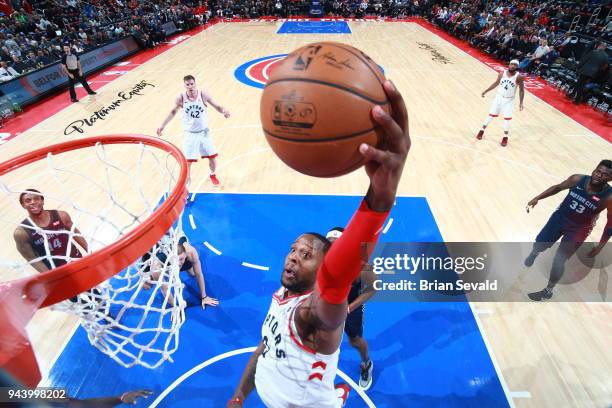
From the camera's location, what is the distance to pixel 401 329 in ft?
12.0

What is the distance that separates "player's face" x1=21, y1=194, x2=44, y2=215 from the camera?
289 cm

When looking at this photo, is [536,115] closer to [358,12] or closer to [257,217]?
[257,217]

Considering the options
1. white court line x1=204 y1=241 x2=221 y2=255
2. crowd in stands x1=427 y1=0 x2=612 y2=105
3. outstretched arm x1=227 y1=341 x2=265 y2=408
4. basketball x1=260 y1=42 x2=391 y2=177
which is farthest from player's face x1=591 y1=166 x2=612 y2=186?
crowd in stands x1=427 y1=0 x2=612 y2=105

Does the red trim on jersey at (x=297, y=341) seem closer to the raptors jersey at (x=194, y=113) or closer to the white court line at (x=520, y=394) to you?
the white court line at (x=520, y=394)

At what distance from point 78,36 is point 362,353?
16.0 metres

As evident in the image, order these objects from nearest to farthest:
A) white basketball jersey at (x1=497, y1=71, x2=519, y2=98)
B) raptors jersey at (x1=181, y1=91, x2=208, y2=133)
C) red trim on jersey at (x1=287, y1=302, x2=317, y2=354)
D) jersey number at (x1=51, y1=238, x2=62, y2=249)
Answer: red trim on jersey at (x1=287, y1=302, x2=317, y2=354) < jersey number at (x1=51, y1=238, x2=62, y2=249) < raptors jersey at (x1=181, y1=91, x2=208, y2=133) < white basketball jersey at (x1=497, y1=71, x2=519, y2=98)

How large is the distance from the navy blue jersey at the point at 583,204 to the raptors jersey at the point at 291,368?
10.3 ft

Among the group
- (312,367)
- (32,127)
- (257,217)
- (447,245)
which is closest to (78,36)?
(32,127)

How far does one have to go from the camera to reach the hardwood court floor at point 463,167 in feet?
11.2

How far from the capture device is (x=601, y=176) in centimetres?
330

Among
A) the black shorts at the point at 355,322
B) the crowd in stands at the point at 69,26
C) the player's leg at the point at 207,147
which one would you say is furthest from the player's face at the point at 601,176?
the crowd in stands at the point at 69,26

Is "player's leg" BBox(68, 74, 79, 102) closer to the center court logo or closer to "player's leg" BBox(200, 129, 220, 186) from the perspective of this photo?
the center court logo

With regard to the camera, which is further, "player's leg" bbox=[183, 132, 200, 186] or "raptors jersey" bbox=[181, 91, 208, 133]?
"player's leg" bbox=[183, 132, 200, 186]

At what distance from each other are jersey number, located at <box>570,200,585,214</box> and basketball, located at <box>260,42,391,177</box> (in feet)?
10.7
